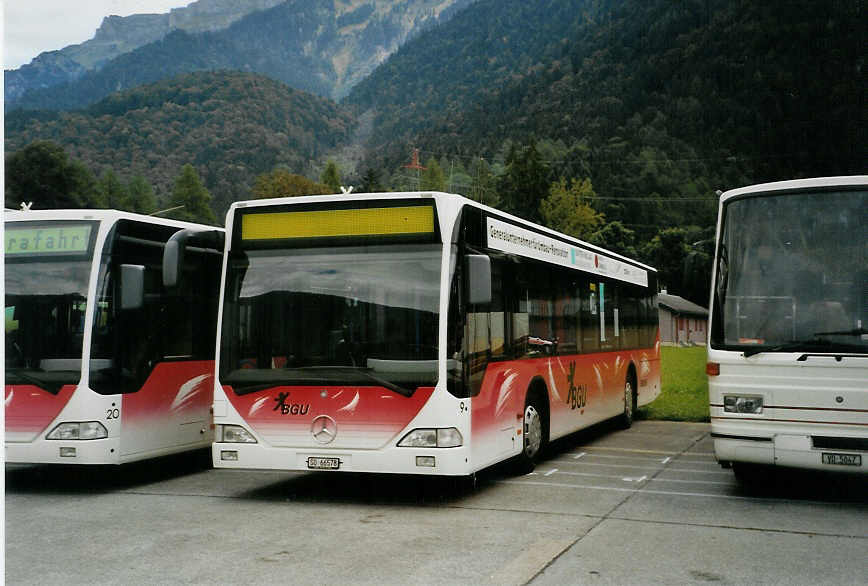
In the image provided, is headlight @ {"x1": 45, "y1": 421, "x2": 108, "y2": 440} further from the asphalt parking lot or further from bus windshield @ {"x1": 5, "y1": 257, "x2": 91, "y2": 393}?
the asphalt parking lot

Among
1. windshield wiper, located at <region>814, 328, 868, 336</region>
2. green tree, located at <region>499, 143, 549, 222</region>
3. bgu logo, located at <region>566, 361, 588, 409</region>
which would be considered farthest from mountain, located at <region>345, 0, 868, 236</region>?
windshield wiper, located at <region>814, 328, 868, 336</region>

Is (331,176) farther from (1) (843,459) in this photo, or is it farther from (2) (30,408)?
(1) (843,459)

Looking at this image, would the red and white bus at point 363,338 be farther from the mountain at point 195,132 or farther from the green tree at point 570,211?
the mountain at point 195,132

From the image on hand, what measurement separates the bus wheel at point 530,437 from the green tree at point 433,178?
13204 centimetres

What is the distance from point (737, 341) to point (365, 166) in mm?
164327

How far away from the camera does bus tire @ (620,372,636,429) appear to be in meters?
17.5

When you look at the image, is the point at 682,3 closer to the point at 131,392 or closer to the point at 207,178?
the point at 207,178

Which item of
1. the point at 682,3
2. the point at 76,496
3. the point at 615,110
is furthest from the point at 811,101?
the point at 682,3

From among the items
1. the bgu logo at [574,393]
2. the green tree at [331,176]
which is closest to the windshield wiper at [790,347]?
the bgu logo at [574,393]

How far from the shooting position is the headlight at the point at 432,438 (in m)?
9.24

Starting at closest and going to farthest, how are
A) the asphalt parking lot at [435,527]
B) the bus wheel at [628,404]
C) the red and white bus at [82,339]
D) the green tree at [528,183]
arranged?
the asphalt parking lot at [435,527] → the red and white bus at [82,339] → the bus wheel at [628,404] → the green tree at [528,183]

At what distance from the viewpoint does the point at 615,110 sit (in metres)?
151

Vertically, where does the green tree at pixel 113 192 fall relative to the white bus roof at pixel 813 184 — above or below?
above

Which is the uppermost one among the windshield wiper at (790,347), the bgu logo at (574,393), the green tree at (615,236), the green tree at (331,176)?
the green tree at (331,176)
